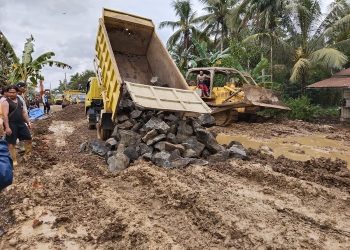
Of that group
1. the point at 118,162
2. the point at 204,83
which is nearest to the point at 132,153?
the point at 118,162

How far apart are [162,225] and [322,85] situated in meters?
15.2

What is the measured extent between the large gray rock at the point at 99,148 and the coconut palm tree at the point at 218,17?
872 inches

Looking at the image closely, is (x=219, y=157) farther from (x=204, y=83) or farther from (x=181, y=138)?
(x=204, y=83)

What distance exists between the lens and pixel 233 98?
41.3ft

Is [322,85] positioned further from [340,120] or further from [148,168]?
[148,168]

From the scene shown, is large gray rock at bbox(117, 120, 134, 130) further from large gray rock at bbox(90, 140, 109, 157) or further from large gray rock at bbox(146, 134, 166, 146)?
large gray rock at bbox(146, 134, 166, 146)

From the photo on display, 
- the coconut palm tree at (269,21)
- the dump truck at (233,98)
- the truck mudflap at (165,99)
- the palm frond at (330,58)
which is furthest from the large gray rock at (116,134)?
the coconut palm tree at (269,21)

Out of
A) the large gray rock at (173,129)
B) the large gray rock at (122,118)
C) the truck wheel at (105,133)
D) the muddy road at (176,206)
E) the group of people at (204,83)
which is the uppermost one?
the group of people at (204,83)

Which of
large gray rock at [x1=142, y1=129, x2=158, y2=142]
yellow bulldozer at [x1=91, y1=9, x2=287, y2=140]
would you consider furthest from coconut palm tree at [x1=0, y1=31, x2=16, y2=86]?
large gray rock at [x1=142, y1=129, x2=158, y2=142]

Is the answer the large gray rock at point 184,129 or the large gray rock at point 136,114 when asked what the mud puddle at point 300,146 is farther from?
the large gray rock at point 136,114

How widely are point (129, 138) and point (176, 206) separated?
283cm

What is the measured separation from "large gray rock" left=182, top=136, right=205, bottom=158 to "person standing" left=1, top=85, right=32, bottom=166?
9.33 ft

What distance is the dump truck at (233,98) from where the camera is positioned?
12.2 meters

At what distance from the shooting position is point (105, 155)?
6.77 meters
